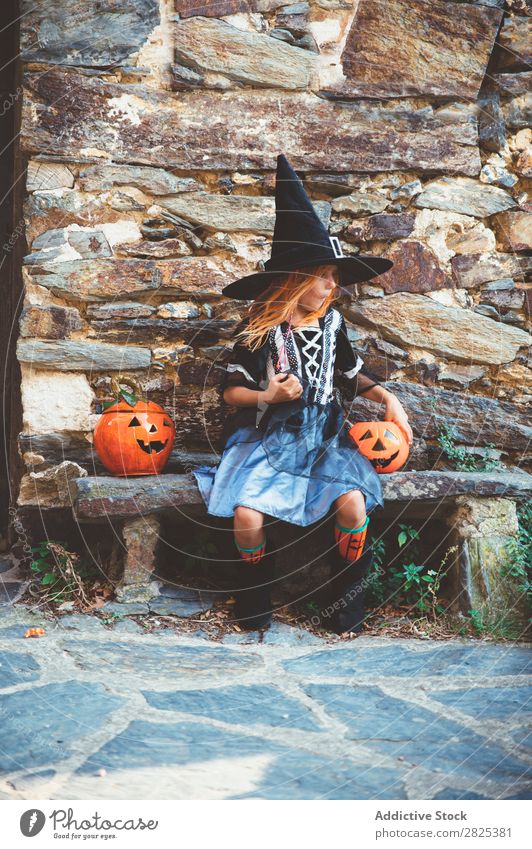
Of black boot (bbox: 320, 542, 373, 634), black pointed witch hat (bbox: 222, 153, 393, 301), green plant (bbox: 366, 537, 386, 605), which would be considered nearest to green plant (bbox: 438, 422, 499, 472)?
green plant (bbox: 366, 537, 386, 605)

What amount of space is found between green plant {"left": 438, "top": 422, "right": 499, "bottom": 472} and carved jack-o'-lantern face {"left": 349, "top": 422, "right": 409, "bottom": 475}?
442 millimetres

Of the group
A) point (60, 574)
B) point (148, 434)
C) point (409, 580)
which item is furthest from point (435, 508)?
point (60, 574)

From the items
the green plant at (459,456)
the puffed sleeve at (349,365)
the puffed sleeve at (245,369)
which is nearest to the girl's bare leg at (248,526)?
the puffed sleeve at (245,369)

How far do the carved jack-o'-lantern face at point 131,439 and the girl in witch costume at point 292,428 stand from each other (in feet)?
0.64

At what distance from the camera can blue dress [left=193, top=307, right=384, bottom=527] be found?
260 cm

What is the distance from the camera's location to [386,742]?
68.4 inches

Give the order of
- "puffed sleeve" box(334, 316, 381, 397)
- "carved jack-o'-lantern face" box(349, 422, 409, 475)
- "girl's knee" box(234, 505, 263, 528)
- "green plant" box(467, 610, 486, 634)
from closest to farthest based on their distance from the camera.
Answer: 1. "girl's knee" box(234, 505, 263, 528)
2. "green plant" box(467, 610, 486, 634)
3. "carved jack-o'-lantern face" box(349, 422, 409, 475)
4. "puffed sleeve" box(334, 316, 381, 397)

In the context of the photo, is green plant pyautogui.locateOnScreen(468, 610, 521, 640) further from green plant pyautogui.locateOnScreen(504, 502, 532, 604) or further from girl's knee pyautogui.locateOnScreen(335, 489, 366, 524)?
girl's knee pyautogui.locateOnScreen(335, 489, 366, 524)

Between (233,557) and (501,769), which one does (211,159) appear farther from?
(501,769)

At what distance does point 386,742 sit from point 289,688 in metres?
0.43

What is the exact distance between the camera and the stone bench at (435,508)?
274 cm

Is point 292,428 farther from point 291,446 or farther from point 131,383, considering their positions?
point 131,383

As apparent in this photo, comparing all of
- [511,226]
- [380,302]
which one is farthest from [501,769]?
[511,226]

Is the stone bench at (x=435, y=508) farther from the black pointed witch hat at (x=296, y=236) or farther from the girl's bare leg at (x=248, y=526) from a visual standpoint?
the black pointed witch hat at (x=296, y=236)
